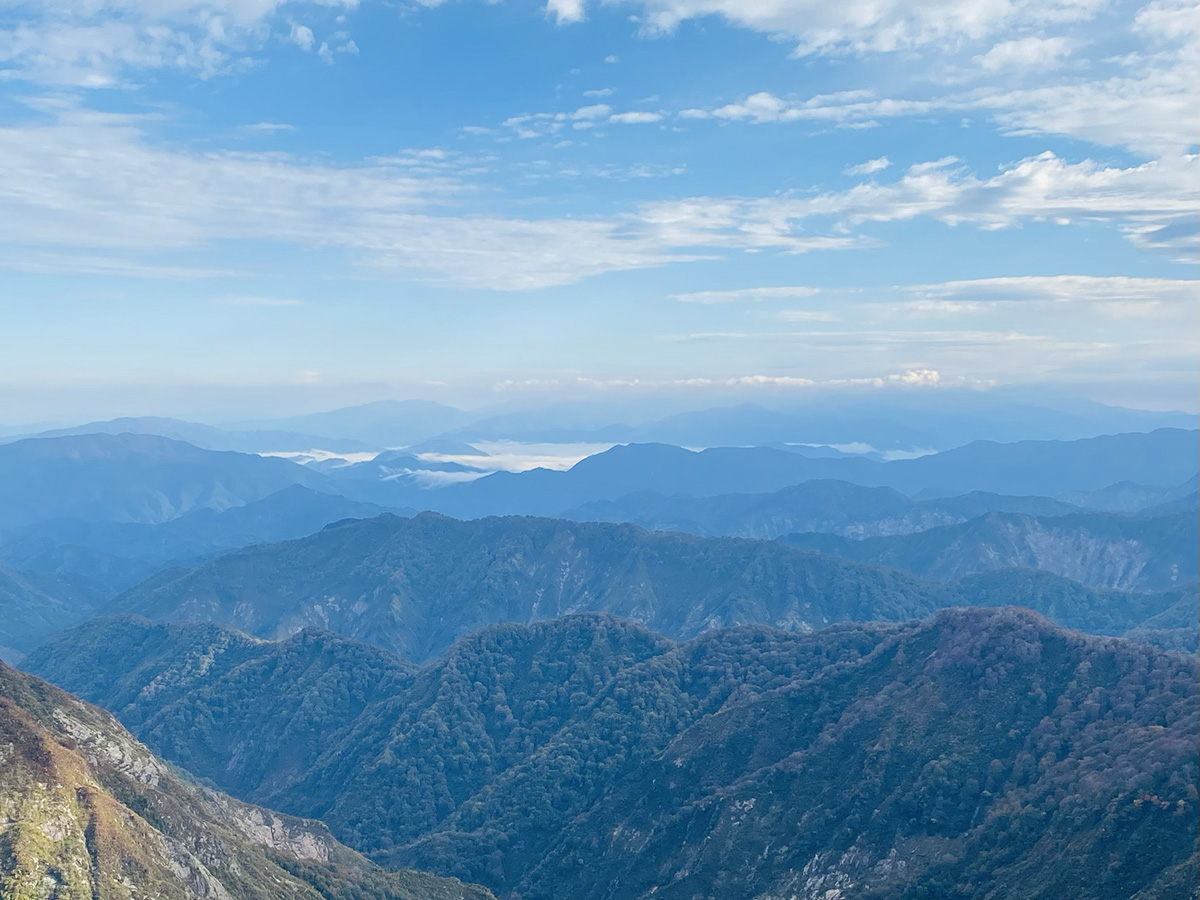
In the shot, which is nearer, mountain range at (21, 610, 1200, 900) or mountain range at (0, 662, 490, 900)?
mountain range at (0, 662, 490, 900)

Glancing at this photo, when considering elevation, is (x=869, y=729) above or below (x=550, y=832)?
above

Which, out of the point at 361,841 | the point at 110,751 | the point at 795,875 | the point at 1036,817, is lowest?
the point at 361,841

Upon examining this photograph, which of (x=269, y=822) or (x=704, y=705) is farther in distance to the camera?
(x=704, y=705)

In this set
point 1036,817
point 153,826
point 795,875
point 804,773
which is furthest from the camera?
point 804,773

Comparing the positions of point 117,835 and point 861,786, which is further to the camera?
point 861,786

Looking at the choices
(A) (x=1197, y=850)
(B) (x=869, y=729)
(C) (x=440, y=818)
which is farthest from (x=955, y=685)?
(C) (x=440, y=818)

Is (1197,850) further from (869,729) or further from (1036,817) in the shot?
(869,729)

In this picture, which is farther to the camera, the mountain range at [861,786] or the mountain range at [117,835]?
the mountain range at [861,786]

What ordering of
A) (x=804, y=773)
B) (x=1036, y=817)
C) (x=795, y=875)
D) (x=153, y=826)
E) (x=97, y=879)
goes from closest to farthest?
1. (x=97, y=879)
2. (x=153, y=826)
3. (x=1036, y=817)
4. (x=795, y=875)
5. (x=804, y=773)
